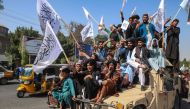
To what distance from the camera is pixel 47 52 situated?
351 inches

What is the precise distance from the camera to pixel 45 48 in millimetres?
8945

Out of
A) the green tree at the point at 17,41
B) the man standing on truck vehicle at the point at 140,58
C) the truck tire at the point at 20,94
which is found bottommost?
the truck tire at the point at 20,94

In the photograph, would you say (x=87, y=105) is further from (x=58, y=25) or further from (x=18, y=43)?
(x=18, y=43)

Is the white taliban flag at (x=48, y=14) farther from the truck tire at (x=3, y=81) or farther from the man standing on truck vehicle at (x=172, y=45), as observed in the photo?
the truck tire at (x=3, y=81)

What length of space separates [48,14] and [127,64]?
307cm

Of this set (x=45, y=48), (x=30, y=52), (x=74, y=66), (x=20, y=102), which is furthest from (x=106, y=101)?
(x=30, y=52)

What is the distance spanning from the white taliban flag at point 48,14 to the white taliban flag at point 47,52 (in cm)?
112

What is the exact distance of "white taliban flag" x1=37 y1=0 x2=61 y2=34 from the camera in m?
10.3

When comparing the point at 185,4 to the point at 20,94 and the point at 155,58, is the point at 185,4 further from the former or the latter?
the point at 20,94

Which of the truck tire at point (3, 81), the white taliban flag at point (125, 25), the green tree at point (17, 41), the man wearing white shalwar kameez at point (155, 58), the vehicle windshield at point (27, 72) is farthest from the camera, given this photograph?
the green tree at point (17, 41)

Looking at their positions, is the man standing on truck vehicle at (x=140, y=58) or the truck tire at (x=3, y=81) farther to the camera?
the truck tire at (x=3, y=81)

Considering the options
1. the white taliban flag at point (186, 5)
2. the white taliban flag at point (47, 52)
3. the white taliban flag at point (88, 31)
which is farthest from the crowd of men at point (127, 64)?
the white taliban flag at point (88, 31)

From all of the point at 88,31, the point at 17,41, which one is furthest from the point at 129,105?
the point at 17,41

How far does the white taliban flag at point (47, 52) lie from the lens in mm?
8719
